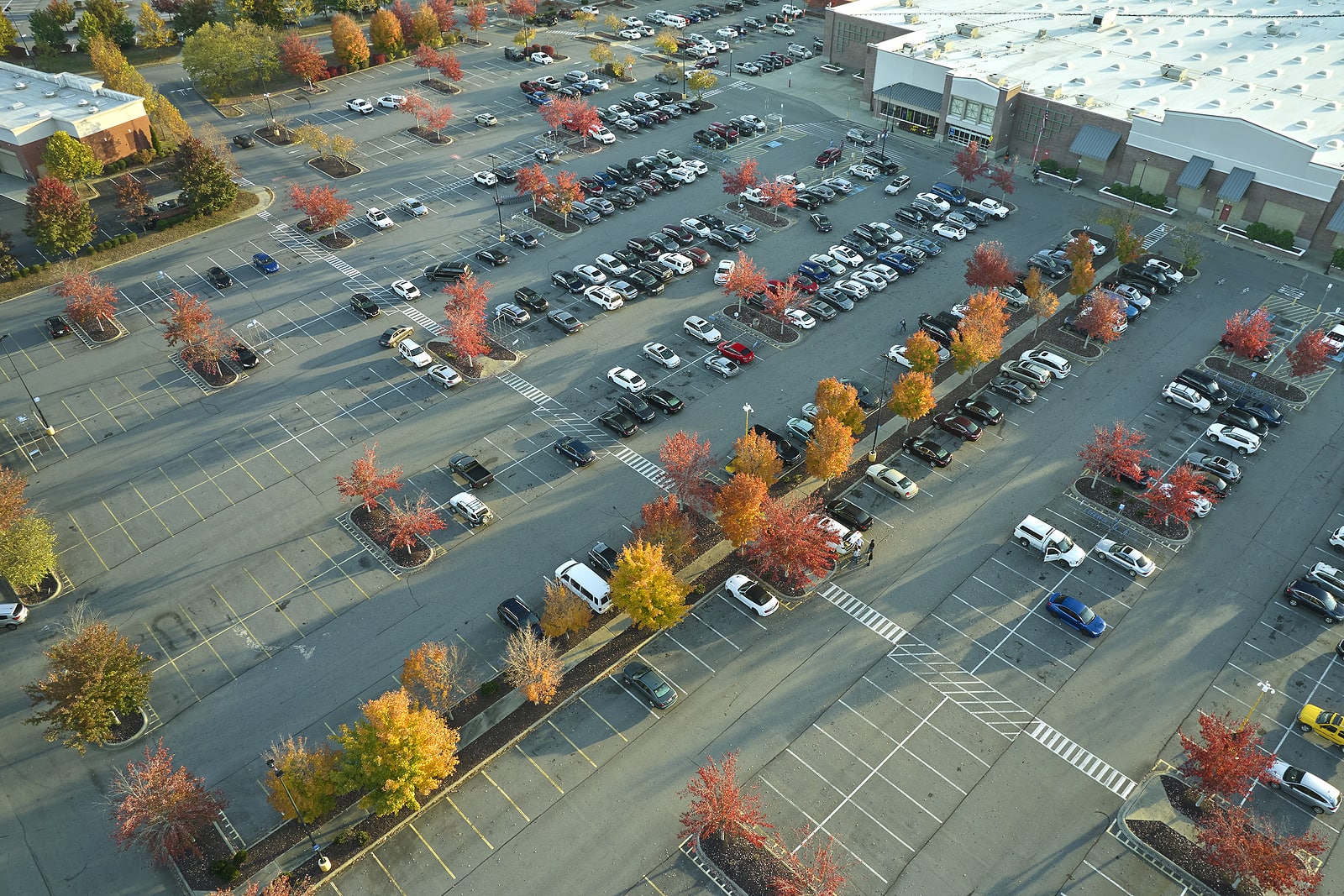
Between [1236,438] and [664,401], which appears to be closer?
[1236,438]

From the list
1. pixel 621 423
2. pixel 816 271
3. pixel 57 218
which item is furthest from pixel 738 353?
pixel 57 218

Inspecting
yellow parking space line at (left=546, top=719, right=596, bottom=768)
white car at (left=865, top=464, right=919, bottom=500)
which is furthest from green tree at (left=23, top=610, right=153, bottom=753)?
white car at (left=865, top=464, right=919, bottom=500)

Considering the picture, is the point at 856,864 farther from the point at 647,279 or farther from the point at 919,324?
the point at 647,279

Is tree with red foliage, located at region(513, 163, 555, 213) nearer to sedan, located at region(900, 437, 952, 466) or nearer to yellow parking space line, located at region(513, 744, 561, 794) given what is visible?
sedan, located at region(900, 437, 952, 466)

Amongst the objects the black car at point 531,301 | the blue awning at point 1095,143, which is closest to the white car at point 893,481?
the black car at point 531,301

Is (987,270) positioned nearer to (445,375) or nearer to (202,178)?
(445,375)

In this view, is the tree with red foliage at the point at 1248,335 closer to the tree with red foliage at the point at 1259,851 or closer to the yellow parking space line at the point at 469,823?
the tree with red foliage at the point at 1259,851

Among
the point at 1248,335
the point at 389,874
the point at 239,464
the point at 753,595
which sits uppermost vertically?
the point at 1248,335
